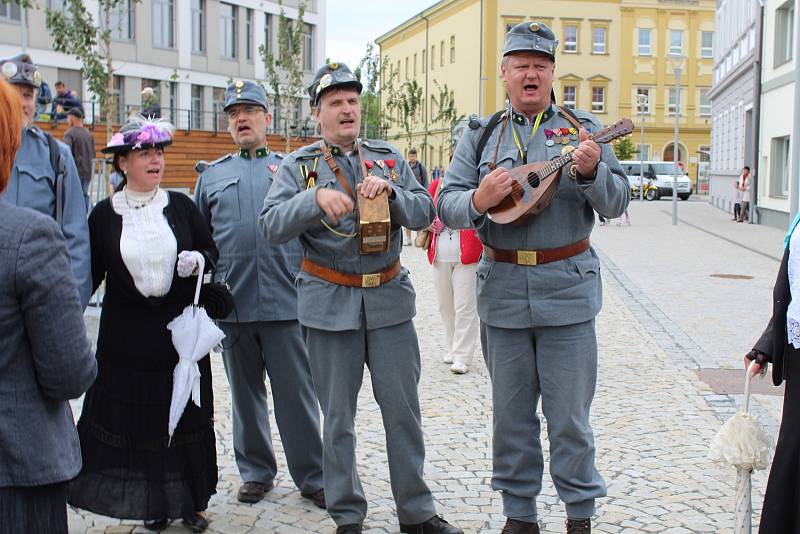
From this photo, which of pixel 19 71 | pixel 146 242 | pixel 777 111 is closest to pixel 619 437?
pixel 146 242

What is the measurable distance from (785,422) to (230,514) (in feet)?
9.10

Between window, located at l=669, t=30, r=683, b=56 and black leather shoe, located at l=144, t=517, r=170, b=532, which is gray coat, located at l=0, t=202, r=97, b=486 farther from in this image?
window, located at l=669, t=30, r=683, b=56

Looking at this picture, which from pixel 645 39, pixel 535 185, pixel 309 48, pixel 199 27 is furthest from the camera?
pixel 645 39

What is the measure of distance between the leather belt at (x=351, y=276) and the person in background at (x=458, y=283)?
3926 mm

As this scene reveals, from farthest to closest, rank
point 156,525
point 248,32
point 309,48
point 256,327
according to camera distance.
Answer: point 309,48 → point 248,32 → point 256,327 → point 156,525

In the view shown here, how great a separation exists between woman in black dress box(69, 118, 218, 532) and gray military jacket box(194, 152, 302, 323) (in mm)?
521

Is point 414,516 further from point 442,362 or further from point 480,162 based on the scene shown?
point 442,362

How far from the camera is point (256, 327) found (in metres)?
5.25

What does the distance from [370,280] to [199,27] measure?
4133 centimetres

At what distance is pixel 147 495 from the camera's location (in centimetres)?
458

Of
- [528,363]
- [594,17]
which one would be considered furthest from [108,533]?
[594,17]

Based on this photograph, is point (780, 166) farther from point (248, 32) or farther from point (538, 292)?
point (248, 32)

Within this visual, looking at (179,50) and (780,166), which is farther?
(179,50)

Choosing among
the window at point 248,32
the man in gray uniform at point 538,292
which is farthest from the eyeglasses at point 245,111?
the window at point 248,32
